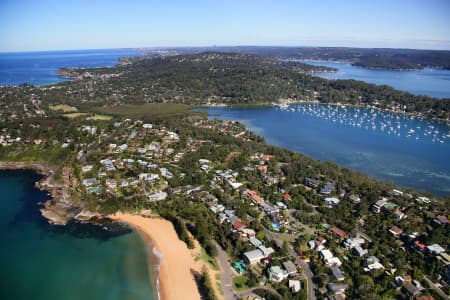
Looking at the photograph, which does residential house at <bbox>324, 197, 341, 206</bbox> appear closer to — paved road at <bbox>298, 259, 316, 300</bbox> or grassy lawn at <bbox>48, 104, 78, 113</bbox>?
paved road at <bbox>298, 259, 316, 300</bbox>

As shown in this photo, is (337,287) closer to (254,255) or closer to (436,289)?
(254,255)

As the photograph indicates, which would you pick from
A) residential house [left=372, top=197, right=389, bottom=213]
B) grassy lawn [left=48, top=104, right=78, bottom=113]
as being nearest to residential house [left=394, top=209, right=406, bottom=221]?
residential house [left=372, top=197, right=389, bottom=213]

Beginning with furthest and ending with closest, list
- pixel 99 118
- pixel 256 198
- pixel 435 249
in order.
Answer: pixel 99 118 → pixel 256 198 → pixel 435 249

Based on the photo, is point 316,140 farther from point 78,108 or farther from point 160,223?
point 78,108

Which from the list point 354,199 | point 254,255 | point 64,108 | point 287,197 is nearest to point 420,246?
point 354,199

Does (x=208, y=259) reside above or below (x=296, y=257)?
below

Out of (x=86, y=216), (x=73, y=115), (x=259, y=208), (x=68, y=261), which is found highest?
(x=73, y=115)

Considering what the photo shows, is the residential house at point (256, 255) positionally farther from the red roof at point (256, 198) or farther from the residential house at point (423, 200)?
the residential house at point (423, 200)

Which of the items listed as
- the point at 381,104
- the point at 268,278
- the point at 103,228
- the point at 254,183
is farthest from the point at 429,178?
the point at 381,104

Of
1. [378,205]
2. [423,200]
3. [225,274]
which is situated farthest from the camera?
[423,200]
